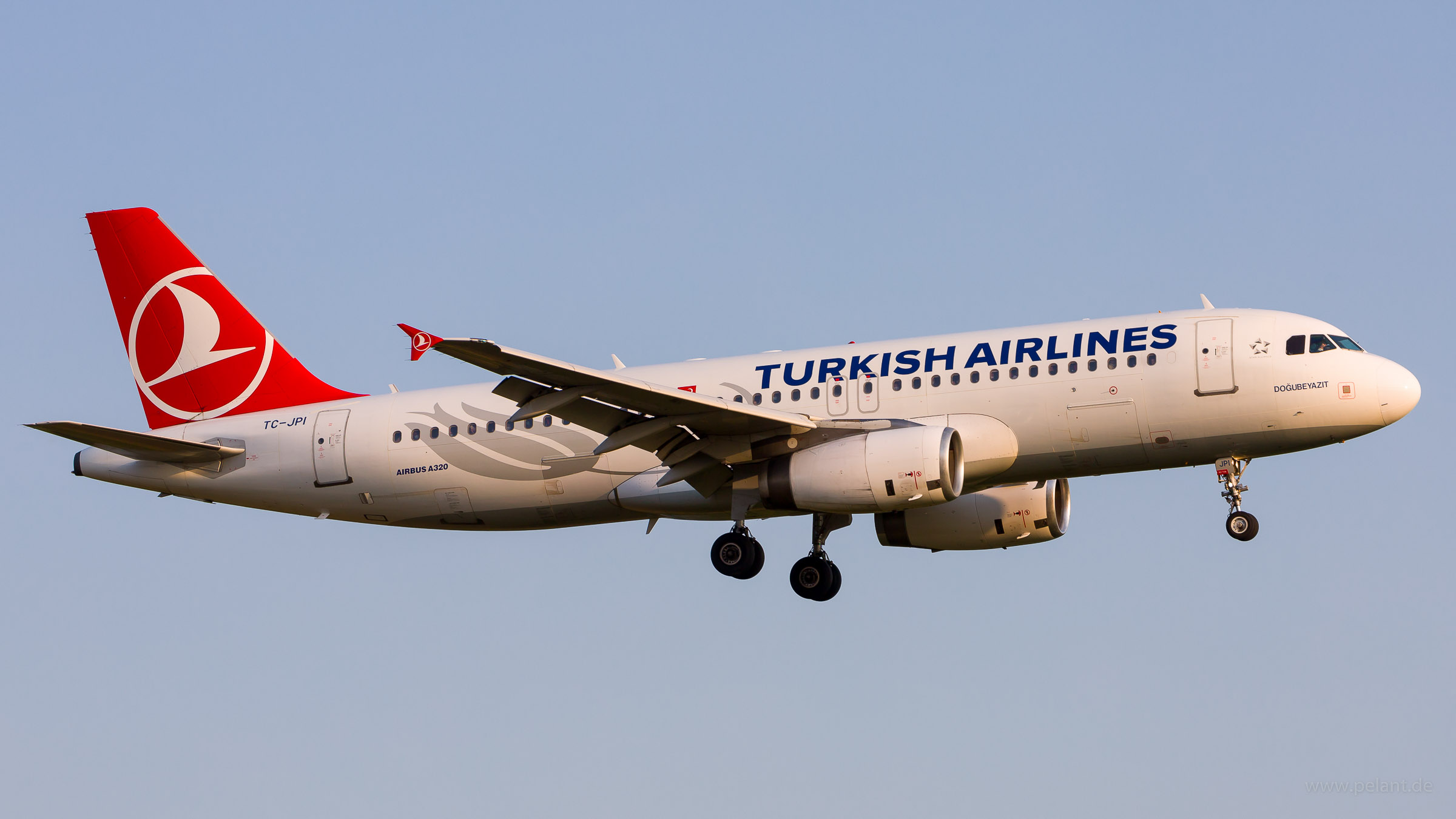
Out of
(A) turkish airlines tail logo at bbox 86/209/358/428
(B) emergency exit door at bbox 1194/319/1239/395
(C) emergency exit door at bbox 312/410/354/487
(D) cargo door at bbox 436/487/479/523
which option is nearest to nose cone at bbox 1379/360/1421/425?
(B) emergency exit door at bbox 1194/319/1239/395

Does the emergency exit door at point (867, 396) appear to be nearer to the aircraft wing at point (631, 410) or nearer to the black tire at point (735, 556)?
the aircraft wing at point (631, 410)

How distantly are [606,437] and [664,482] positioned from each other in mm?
1718

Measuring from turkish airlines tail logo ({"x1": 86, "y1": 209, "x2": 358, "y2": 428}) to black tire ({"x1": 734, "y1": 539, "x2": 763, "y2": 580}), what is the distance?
10.8 m

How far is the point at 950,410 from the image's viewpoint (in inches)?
1368

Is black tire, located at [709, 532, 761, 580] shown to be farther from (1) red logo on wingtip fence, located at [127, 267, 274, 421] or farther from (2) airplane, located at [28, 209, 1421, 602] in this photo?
(1) red logo on wingtip fence, located at [127, 267, 274, 421]

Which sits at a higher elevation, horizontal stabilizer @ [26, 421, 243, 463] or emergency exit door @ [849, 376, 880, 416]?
emergency exit door @ [849, 376, 880, 416]

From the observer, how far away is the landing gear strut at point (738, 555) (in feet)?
118

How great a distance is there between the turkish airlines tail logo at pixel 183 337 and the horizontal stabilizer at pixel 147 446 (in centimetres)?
169

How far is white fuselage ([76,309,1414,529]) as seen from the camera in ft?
110

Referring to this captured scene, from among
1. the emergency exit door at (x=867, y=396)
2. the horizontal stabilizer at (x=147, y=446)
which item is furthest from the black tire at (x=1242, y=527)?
the horizontal stabilizer at (x=147, y=446)

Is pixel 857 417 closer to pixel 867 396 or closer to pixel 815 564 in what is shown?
pixel 867 396

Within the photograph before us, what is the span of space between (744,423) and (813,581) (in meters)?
5.48

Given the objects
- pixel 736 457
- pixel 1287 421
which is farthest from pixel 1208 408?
pixel 736 457

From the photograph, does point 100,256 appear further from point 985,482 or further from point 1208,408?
point 1208,408
